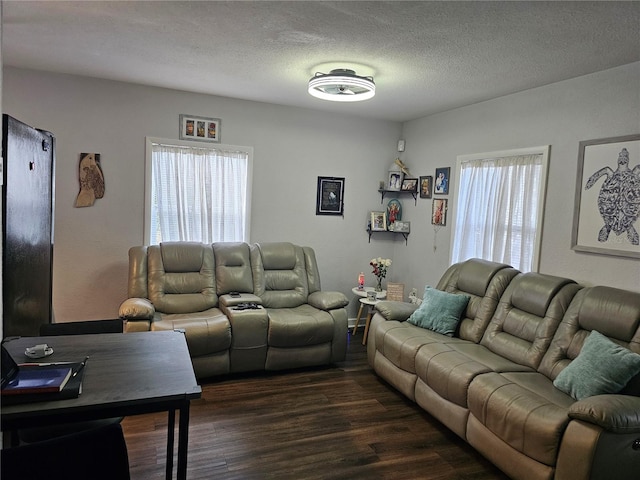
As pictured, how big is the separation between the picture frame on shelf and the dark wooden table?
11.2 ft

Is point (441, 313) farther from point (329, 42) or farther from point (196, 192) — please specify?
point (196, 192)

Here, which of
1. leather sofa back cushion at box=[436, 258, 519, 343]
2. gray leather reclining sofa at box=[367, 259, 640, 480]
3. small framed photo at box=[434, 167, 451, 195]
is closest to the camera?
gray leather reclining sofa at box=[367, 259, 640, 480]

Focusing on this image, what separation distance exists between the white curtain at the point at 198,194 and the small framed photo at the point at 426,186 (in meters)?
2.03

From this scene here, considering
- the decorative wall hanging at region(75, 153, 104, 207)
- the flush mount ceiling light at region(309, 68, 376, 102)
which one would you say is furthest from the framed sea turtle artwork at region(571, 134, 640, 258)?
the decorative wall hanging at region(75, 153, 104, 207)

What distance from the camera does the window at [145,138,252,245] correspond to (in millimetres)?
4371

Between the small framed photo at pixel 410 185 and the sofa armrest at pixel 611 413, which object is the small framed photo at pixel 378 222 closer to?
the small framed photo at pixel 410 185

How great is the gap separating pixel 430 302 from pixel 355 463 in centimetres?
167

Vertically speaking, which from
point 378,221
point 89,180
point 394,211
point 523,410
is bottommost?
point 523,410

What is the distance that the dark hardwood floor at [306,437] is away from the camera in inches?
99.5

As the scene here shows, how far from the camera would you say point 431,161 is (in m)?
4.93

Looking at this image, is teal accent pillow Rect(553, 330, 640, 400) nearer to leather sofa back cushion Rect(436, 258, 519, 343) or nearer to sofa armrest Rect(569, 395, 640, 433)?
sofa armrest Rect(569, 395, 640, 433)

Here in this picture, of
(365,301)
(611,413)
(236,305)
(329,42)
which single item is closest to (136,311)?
(236,305)

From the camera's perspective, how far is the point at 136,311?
3.42 m

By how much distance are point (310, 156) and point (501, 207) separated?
2187mm
